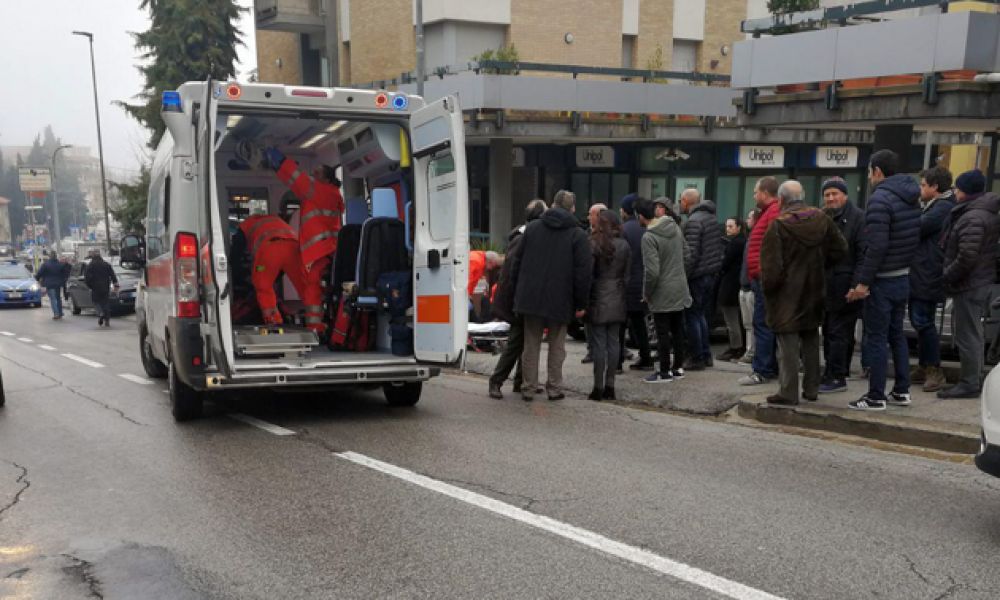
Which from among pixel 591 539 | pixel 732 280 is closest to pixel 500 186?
pixel 732 280

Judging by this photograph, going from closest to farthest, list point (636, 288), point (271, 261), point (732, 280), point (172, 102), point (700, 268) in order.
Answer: point (172, 102)
point (271, 261)
point (636, 288)
point (700, 268)
point (732, 280)

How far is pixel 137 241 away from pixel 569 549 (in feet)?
24.6

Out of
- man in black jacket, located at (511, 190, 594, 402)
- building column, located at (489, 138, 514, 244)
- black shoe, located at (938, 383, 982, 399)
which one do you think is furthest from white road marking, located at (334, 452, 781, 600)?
building column, located at (489, 138, 514, 244)

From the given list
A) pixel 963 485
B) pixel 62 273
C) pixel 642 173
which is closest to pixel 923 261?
pixel 963 485

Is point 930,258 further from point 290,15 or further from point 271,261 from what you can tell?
point 290,15

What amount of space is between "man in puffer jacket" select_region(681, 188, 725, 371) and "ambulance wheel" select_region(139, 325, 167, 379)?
6.33 metres

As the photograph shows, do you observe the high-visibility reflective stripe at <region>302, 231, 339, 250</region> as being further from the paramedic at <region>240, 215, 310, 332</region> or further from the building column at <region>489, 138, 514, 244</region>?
the building column at <region>489, 138, 514, 244</region>

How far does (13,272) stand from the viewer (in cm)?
2992

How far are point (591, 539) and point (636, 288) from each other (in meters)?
4.96

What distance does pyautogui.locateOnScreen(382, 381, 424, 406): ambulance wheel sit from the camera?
26.3ft

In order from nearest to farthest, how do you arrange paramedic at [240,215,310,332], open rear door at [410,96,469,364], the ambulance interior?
open rear door at [410,96,469,364] → the ambulance interior → paramedic at [240,215,310,332]

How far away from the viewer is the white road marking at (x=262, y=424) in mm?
6992

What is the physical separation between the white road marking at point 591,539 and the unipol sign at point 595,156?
2014cm

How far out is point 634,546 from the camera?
170 inches
